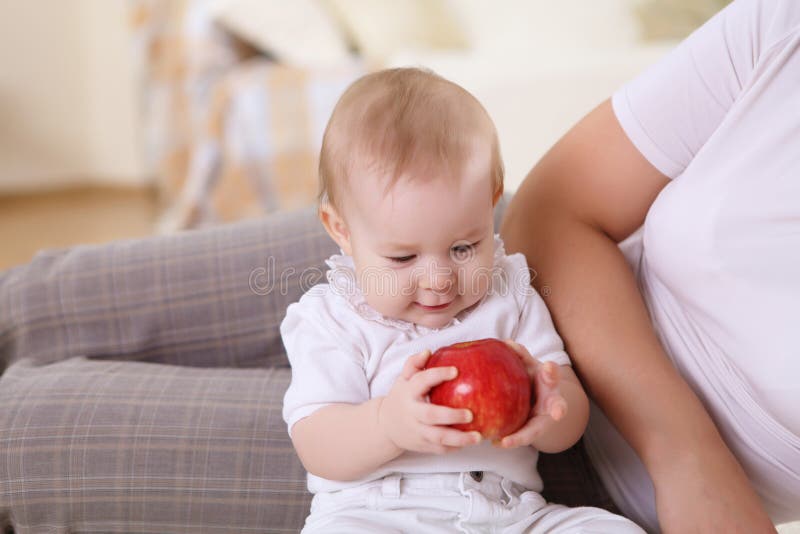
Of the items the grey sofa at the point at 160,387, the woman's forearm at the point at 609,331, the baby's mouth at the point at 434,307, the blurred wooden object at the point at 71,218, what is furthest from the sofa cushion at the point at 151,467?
the blurred wooden object at the point at 71,218

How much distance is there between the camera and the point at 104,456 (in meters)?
1.07

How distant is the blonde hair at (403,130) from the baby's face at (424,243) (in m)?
0.02

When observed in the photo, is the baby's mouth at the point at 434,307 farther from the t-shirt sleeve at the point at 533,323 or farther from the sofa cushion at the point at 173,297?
the sofa cushion at the point at 173,297

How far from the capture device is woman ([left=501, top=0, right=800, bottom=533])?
86 centimetres

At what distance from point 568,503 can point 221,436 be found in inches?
16.5

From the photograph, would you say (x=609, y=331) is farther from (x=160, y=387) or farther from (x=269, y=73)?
(x=269, y=73)

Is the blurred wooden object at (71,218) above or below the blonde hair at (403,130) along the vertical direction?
below

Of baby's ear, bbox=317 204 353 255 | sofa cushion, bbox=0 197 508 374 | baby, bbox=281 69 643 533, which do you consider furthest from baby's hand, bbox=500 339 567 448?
sofa cushion, bbox=0 197 508 374

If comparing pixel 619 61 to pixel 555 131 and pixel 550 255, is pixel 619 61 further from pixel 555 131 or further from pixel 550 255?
pixel 550 255

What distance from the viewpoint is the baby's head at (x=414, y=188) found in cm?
88

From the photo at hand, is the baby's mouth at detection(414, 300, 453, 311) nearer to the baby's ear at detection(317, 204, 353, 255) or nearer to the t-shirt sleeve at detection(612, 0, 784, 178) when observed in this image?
the baby's ear at detection(317, 204, 353, 255)

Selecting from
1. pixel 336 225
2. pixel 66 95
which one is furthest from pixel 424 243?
pixel 66 95

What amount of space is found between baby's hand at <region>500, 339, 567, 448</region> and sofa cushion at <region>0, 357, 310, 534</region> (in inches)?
13.2

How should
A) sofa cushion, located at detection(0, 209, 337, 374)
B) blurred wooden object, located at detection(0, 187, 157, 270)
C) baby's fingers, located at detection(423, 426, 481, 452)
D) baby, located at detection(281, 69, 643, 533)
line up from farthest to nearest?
blurred wooden object, located at detection(0, 187, 157, 270) → sofa cushion, located at detection(0, 209, 337, 374) → baby, located at detection(281, 69, 643, 533) → baby's fingers, located at detection(423, 426, 481, 452)
